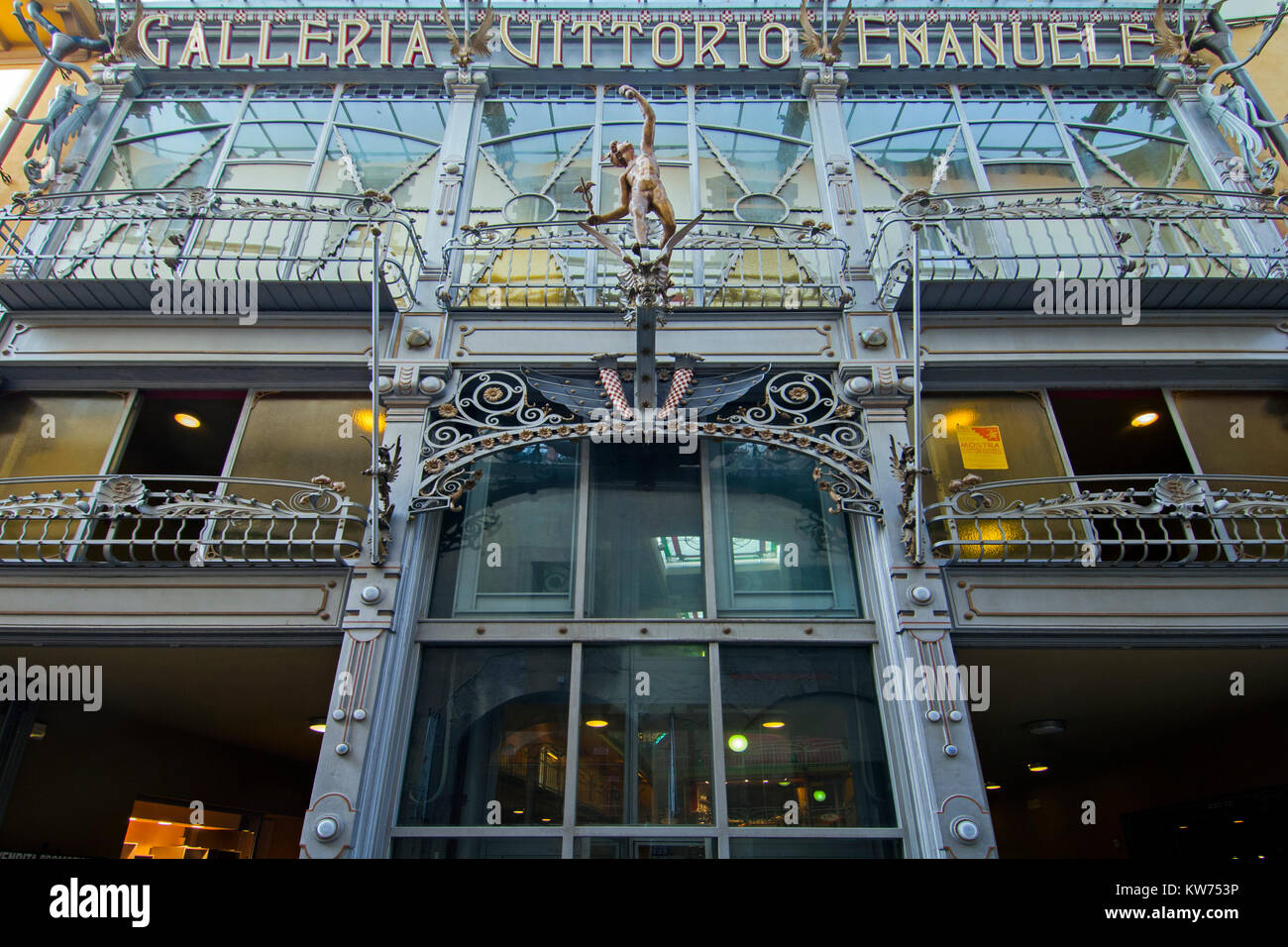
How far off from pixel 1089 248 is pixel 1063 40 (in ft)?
14.1

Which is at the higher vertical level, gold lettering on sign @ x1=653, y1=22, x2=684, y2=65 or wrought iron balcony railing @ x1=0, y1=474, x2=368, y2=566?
gold lettering on sign @ x1=653, y1=22, x2=684, y2=65

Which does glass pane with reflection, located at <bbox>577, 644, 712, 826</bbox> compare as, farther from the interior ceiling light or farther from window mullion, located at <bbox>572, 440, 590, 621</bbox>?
the interior ceiling light

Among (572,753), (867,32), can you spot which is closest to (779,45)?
(867,32)

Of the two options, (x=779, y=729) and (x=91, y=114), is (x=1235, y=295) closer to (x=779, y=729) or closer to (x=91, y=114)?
(x=779, y=729)

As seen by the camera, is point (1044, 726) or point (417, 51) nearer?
point (1044, 726)

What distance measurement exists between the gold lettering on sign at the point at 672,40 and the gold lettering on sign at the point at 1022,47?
513 cm

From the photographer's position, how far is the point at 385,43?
11445mm

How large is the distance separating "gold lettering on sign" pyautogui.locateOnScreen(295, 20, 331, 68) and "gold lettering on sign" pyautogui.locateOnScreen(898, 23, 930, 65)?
884cm

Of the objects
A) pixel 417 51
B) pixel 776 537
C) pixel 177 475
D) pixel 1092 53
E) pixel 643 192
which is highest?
pixel 417 51

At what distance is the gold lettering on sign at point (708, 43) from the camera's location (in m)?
11.4

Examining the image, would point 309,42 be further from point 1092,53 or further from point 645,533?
point 1092,53

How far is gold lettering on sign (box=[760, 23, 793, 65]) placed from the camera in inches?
446

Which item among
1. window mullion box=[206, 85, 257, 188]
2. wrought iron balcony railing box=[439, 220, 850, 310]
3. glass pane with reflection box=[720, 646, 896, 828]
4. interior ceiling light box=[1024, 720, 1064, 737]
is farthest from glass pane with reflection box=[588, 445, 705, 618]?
window mullion box=[206, 85, 257, 188]

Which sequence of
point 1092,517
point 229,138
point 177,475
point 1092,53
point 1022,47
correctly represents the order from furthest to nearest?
point 1022,47 → point 1092,53 → point 229,138 → point 177,475 → point 1092,517
